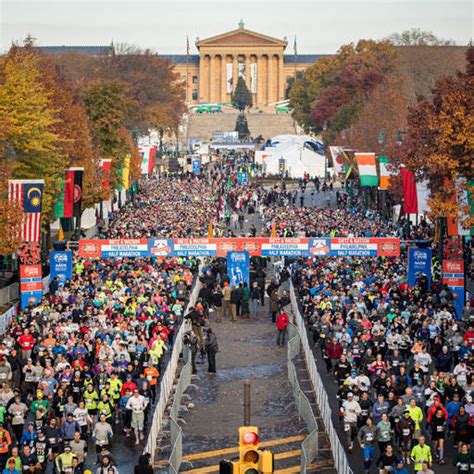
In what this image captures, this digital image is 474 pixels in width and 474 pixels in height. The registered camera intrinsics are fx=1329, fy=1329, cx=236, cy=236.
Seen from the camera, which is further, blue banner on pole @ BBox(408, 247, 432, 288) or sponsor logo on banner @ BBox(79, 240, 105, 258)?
sponsor logo on banner @ BBox(79, 240, 105, 258)

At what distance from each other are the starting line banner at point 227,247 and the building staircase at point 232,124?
126 meters

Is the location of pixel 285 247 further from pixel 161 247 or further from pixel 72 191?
pixel 72 191

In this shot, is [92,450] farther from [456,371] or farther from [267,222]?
[267,222]

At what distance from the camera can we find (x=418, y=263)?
39500mm

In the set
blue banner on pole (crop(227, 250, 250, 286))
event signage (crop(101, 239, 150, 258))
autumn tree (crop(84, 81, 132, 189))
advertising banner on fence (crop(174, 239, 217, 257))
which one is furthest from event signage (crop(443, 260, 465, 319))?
autumn tree (crop(84, 81, 132, 189))

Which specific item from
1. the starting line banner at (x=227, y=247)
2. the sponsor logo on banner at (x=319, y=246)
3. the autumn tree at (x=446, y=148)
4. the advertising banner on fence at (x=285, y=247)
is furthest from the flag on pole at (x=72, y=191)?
the autumn tree at (x=446, y=148)

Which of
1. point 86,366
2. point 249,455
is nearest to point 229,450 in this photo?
point 86,366

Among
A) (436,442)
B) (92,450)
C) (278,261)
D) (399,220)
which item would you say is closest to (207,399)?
(92,450)

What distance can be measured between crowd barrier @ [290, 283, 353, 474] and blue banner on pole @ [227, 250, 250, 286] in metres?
3.26

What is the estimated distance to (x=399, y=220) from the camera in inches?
2312

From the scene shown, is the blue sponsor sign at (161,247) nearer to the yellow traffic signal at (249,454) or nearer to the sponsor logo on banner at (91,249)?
the sponsor logo on banner at (91,249)

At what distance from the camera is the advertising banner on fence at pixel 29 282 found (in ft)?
121

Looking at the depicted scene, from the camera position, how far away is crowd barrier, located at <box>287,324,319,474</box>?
70.2 ft

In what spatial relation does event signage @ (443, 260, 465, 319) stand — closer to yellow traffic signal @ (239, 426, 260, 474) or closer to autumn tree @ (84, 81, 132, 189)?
yellow traffic signal @ (239, 426, 260, 474)
